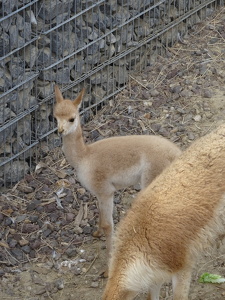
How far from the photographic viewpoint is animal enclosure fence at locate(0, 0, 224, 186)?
8883 millimetres

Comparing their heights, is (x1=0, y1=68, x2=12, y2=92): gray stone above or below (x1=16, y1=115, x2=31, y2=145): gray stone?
above

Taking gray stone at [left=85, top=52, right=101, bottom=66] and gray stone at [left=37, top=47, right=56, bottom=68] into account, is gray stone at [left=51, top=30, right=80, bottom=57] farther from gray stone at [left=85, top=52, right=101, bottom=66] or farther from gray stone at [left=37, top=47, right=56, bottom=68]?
gray stone at [left=85, top=52, right=101, bottom=66]

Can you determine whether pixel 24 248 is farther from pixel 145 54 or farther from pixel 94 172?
pixel 145 54

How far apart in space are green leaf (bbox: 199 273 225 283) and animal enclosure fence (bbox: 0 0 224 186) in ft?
8.75

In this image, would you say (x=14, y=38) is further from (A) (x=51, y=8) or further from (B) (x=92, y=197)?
(B) (x=92, y=197)

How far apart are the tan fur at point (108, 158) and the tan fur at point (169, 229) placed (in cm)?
142

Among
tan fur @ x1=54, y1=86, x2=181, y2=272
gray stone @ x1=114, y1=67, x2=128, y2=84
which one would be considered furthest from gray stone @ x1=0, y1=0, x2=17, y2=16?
gray stone @ x1=114, y1=67, x2=128, y2=84

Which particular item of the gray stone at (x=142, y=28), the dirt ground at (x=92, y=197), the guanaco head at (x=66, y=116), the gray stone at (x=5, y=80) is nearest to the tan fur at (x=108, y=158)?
the guanaco head at (x=66, y=116)

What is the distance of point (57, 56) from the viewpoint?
9.41 m

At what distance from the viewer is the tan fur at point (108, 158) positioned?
7.92 metres

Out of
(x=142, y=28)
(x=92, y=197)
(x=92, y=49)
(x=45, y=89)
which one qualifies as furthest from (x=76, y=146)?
(x=142, y=28)

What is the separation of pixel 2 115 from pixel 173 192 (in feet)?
10.4

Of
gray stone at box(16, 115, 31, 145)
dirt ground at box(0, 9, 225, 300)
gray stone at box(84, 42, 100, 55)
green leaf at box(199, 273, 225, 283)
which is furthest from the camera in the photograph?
gray stone at box(84, 42, 100, 55)

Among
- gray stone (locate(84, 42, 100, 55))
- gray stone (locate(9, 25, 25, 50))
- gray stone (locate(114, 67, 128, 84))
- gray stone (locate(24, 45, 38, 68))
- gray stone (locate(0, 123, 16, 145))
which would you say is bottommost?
gray stone (locate(114, 67, 128, 84))
